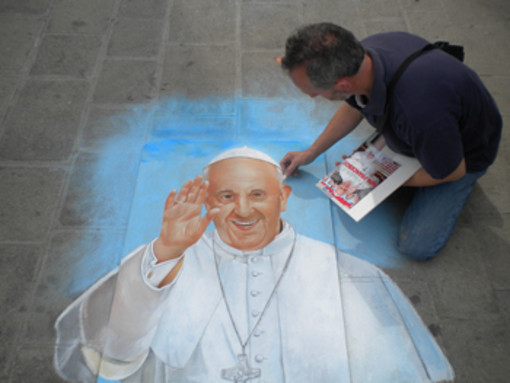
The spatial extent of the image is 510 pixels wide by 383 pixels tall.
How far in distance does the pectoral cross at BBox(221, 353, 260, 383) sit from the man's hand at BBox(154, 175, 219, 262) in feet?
2.19

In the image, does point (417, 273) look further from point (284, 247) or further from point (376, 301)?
point (284, 247)

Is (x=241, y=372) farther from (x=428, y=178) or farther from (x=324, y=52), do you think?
(x=324, y=52)

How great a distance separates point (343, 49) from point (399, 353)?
1.58m

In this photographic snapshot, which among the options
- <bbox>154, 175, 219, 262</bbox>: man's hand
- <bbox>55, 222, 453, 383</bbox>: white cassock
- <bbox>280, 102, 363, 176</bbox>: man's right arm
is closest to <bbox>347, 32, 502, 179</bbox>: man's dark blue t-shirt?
<bbox>280, 102, 363, 176</bbox>: man's right arm

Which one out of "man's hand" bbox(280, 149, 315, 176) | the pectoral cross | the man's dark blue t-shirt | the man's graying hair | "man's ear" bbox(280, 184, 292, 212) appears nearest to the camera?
the man's graying hair

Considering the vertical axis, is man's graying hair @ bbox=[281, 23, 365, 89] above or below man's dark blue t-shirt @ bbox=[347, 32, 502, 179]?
above

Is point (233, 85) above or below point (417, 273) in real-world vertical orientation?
above

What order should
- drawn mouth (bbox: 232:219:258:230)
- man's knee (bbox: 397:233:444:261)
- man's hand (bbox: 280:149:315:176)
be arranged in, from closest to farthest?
drawn mouth (bbox: 232:219:258:230), man's knee (bbox: 397:233:444:261), man's hand (bbox: 280:149:315:176)

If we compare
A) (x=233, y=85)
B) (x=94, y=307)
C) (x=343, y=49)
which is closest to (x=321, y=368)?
(x=94, y=307)

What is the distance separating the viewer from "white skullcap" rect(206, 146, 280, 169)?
2.62 meters

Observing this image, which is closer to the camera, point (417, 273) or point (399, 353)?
point (399, 353)

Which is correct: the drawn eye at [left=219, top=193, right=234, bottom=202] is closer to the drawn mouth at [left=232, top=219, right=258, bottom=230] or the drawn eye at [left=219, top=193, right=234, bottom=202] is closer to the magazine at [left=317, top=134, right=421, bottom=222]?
the drawn mouth at [left=232, top=219, right=258, bottom=230]

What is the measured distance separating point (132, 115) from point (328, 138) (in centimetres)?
150

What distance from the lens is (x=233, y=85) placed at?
11.2 feet
